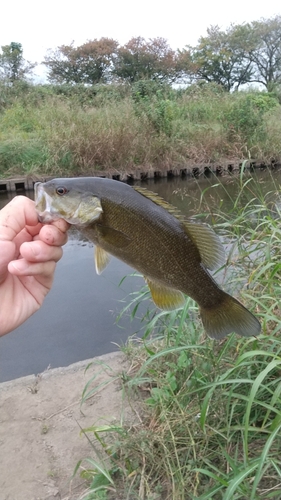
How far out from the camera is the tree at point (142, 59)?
39281 mm

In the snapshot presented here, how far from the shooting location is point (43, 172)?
44.0 feet

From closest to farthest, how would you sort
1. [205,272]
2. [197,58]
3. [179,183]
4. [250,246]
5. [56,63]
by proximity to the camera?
1. [205,272]
2. [250,246]
3. [179,183]
4. [56,63]
5. [197,58]

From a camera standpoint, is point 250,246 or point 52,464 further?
point 250,246

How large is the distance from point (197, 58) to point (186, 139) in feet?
114

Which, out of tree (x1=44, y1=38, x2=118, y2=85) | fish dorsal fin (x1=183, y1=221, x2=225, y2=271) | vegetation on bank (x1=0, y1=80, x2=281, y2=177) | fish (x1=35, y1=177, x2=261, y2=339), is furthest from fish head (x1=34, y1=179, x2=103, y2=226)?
tree (x1=44, y1=38, x2=118, y2=85)

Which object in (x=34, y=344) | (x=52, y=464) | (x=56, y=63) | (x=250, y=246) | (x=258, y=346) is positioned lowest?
(x=34, y=344)

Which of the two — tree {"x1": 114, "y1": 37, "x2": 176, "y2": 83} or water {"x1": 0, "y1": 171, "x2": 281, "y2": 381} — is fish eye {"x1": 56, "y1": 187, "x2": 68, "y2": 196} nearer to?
water {"x1": 0, "y1": 171, "x2": 281, "y2": 381}

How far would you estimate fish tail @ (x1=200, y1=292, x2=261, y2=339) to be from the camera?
157 cm

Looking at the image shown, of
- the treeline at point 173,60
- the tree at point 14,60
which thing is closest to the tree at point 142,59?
the treeline at point 173,60

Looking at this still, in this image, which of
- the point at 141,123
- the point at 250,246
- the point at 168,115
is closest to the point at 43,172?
the point at 141,123

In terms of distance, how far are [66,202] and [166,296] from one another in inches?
23.5

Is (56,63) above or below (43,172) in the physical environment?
above

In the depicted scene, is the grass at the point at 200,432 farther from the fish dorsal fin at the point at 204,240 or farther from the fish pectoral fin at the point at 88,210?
the fish pectoral fin at the point at 88,210

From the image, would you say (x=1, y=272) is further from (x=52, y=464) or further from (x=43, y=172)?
(x=43, y=172)
